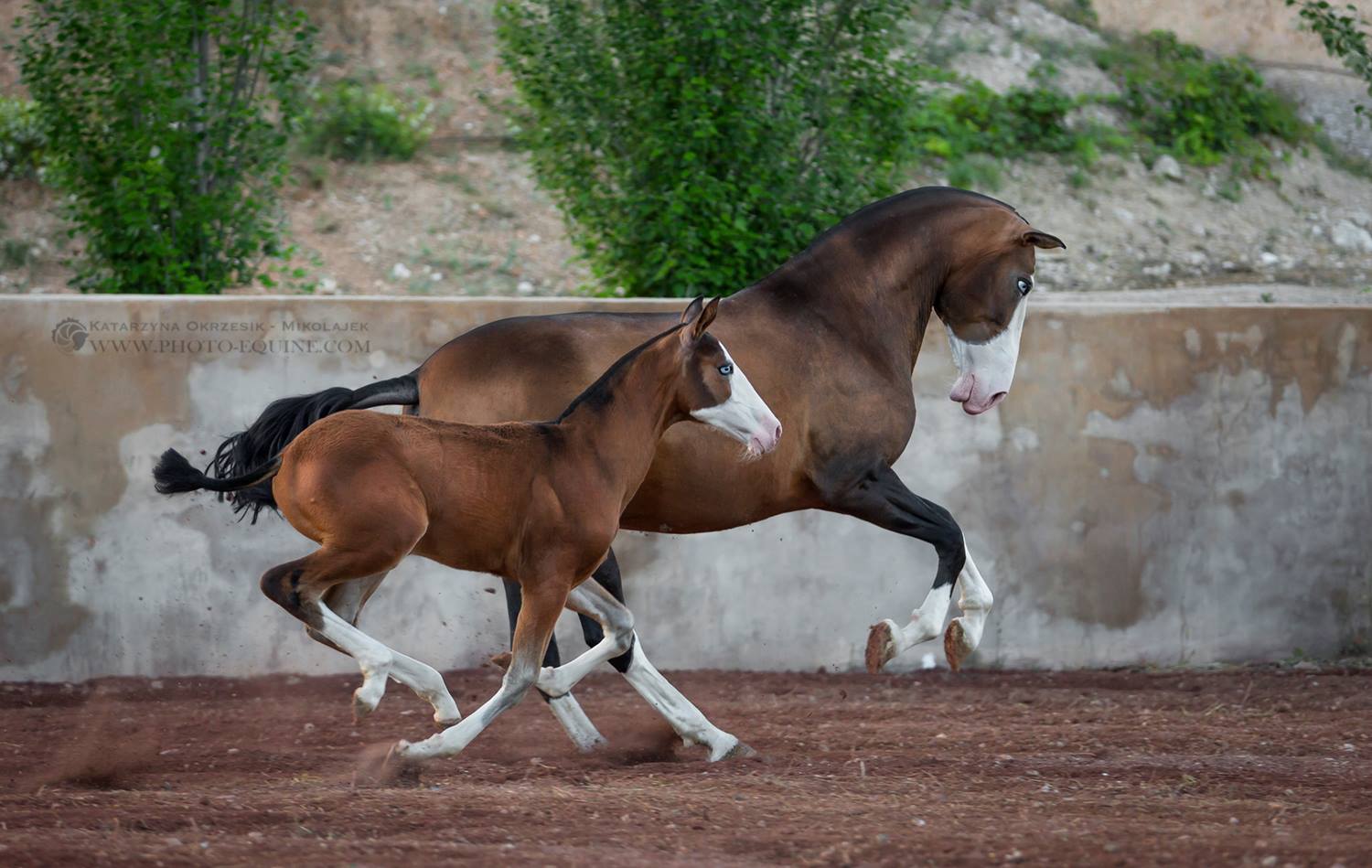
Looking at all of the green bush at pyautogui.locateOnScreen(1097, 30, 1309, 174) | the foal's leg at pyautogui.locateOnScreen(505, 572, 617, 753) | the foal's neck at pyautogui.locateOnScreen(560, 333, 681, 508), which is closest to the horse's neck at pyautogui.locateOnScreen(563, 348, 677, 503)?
the foal's neck at pyautogui.locateOnScreen(560, 333, 681, 508)

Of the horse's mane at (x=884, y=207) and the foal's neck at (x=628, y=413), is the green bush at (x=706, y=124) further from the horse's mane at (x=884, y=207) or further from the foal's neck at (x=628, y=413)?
the foal's neck at (x=628, y=413)

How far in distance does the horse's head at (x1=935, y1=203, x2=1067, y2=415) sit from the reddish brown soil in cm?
142

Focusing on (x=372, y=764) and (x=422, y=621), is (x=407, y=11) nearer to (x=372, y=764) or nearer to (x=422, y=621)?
(x=422, y=621)

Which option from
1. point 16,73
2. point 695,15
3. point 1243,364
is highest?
point 695,15

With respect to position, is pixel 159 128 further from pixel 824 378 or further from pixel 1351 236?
pixel 1351 236

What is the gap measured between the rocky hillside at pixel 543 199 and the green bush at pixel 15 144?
152mm

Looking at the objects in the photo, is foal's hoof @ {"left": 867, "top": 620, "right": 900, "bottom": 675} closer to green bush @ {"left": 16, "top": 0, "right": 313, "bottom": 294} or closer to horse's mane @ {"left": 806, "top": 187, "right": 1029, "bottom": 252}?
horse's mane @ {"left": 806, "top": 187, "right": 1029, "bottom": 252}

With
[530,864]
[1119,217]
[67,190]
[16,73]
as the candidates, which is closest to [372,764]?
[530,864]

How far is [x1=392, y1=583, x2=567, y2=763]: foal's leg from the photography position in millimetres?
4766

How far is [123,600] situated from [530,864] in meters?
4.18

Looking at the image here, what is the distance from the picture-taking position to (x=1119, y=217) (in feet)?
46.9

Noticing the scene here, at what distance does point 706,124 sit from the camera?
8.38 meters

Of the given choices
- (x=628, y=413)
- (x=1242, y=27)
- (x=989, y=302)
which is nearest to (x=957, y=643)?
(x=989, y=302)

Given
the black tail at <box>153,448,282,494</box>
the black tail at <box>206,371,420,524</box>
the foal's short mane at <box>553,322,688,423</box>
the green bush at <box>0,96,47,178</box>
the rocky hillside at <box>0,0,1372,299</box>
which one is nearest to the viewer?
the black tail at <box>153,448,282,494</box>
